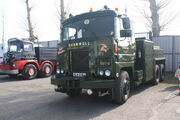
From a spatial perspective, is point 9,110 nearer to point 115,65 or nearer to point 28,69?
point 115,65

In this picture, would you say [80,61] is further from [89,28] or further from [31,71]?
[31,71]

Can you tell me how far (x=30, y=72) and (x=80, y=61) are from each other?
769 centimetres

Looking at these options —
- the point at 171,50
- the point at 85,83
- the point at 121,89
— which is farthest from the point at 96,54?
the point at 171,50

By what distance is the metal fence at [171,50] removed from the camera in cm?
1281

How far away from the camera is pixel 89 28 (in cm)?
571

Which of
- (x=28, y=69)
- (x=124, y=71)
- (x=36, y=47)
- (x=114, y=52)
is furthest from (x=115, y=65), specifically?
(x=36, y=47)

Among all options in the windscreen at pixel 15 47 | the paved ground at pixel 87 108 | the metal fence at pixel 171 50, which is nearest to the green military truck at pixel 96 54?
the paved ground at pixel 87 108

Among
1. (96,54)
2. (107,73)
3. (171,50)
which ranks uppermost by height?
(171,50)

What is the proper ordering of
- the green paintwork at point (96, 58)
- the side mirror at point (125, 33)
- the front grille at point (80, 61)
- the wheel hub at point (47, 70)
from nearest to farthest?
the green paintwork at point (96, 58)
the side mirror at point (125, 33)
the front grille at point (80, 61)
the wheel hub at point (47, 70)

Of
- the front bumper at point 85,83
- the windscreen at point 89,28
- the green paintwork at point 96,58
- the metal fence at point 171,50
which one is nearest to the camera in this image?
Answer: the front bumper at point 85,83

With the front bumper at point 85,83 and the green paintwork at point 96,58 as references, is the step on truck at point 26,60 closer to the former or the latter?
the green paintwork at point 96,58

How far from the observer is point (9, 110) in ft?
17.7

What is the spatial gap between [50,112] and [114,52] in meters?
2.49

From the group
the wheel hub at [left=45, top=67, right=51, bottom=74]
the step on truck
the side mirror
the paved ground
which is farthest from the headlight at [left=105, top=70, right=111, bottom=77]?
the wheel hub at [left=45, top=67, right=51, bottom=74]
